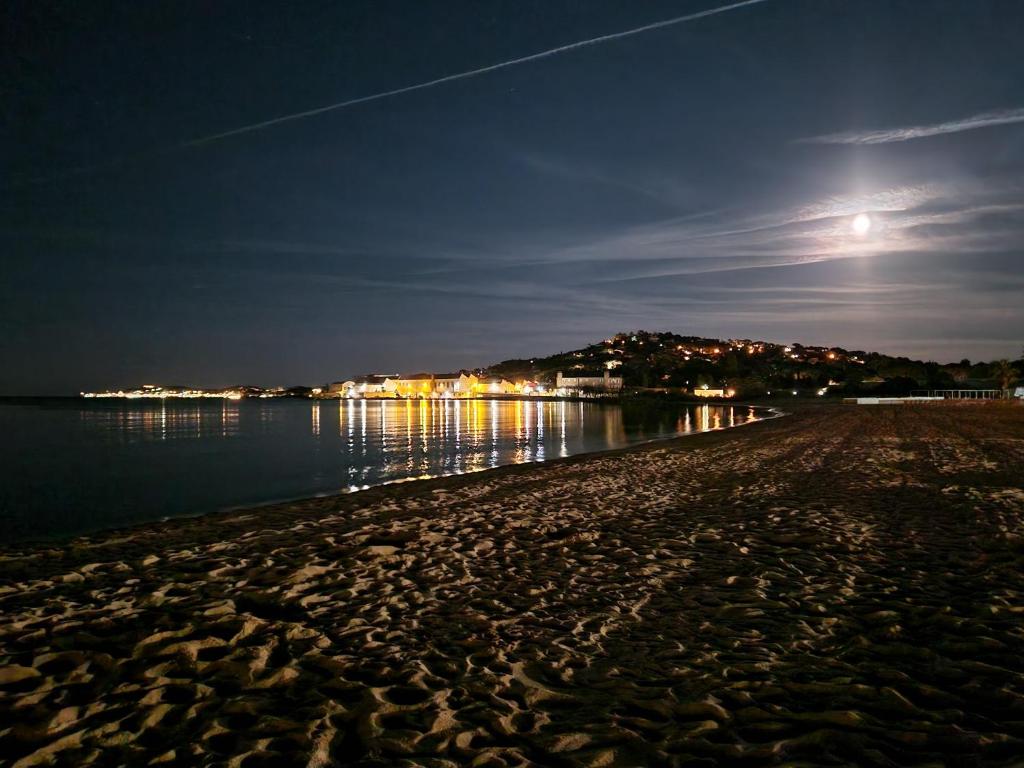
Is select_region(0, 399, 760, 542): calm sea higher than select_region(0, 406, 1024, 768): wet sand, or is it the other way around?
select_region(0, 406, 1024, 768): wet sand

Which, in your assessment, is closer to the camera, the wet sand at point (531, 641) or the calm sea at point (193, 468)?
the wet sand at point (531, 641)

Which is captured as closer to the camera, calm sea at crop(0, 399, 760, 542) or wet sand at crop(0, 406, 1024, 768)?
wet sand at crop(0, 406, 1024, 768)

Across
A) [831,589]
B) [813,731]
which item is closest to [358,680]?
[813,731]

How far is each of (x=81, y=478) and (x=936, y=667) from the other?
28.4 meters

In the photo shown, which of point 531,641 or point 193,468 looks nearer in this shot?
point 531,641

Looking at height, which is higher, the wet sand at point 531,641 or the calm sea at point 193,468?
the wet sand at point 531,641

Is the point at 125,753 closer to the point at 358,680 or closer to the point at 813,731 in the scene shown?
the point at 358,680

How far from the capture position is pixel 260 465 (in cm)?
2894

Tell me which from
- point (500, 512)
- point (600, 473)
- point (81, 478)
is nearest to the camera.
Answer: point (500, 512)

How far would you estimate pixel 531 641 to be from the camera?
19.8 feet

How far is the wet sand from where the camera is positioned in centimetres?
425

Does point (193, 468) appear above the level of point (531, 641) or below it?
below

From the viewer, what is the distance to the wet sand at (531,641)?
13.9 feet

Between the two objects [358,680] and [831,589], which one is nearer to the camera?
[358,680]
